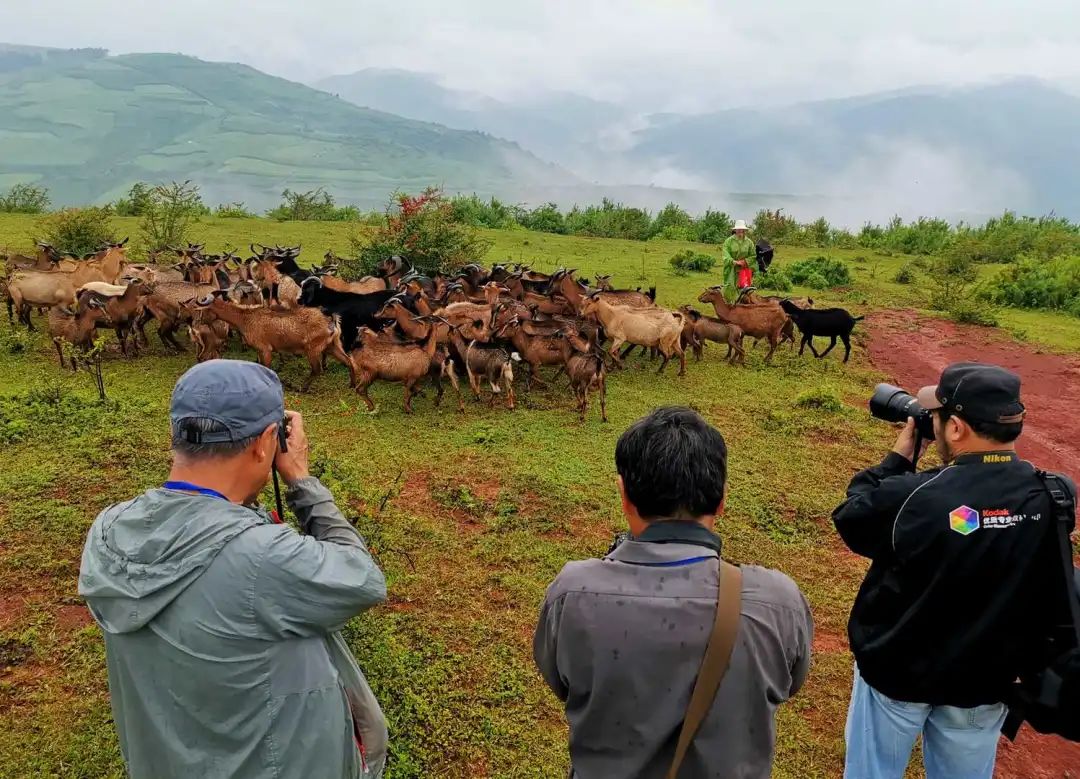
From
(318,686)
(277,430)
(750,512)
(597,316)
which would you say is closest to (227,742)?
(318,686)

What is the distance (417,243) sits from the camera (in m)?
14.3

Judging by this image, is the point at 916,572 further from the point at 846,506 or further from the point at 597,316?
the point at 597,316

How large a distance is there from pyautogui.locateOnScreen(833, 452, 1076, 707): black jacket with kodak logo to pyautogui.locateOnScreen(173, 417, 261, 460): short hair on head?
83.3 inches

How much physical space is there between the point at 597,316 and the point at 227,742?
901cm

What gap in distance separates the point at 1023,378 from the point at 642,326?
626cm

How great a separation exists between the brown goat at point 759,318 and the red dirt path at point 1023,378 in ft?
6.22

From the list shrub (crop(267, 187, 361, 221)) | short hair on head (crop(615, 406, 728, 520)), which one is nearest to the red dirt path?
short hair on head (crop(615, 406, 728, 520))

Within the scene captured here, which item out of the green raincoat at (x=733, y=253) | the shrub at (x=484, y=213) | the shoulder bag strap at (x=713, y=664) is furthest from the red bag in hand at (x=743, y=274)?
the shrub at (x=484, y=213)

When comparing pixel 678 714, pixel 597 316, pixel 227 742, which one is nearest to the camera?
pixel 678 714

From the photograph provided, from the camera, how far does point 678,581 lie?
175 cm

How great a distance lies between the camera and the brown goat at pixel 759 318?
11156mm

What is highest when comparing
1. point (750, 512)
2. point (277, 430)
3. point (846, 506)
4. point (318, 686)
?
point (277, 430)

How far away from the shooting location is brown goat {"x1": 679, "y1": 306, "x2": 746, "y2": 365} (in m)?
10.9

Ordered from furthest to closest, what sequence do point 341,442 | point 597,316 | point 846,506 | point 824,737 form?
point 597,316 → point 341,442 → point 824,737 → point 846,506
